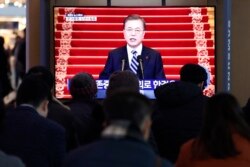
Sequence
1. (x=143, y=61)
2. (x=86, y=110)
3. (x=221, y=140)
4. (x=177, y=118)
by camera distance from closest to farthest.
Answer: (x=221, y=140) < (x=177, y=118) < (x=86, y=110) < (x=143, y=61)

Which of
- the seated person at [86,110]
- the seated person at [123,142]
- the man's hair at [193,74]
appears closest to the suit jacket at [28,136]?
the seated person at [86,110]

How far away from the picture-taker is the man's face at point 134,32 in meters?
8.48

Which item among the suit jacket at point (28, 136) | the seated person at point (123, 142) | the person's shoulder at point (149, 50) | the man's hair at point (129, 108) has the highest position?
the person's shoulder at point (149, 50)

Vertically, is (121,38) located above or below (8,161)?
above

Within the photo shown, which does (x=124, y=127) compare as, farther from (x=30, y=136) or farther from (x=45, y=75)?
(x=45, y=75)

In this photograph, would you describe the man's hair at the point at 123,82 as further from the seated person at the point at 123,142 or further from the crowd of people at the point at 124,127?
the seated person at the point at 123,142

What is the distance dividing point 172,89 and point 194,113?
0.25 m

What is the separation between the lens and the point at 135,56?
8484 millimetres

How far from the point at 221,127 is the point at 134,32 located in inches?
195

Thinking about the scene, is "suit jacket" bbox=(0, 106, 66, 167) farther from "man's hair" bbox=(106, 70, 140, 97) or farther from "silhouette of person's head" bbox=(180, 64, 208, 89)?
"silhouette of person's head" bbox=(180, 64, 208, 89)

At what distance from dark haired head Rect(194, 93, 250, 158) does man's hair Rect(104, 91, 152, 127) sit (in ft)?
2.80

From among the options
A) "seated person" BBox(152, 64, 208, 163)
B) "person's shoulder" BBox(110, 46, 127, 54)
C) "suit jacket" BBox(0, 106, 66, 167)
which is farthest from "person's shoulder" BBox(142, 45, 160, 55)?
"suit jacket" BBox(0, 106, 66, 167)

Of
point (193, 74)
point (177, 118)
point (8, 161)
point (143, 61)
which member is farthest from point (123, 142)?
point (143, 61)

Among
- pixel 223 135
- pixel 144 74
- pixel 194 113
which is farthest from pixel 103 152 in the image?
pixel 144 74
